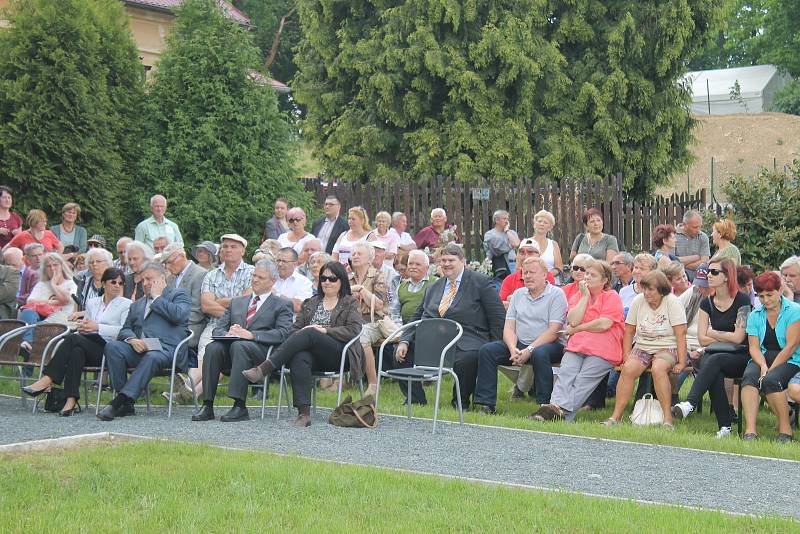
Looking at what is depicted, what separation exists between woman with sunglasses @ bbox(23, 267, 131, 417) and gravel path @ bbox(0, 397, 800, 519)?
415 mm

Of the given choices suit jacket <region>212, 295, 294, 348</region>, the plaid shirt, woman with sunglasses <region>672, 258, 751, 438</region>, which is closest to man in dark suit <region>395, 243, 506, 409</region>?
suit jacket <region>212, 295, 294, 348</region>

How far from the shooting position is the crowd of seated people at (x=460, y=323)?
10.2 meters

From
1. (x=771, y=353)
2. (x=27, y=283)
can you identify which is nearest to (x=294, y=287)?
(x=27, y=283)

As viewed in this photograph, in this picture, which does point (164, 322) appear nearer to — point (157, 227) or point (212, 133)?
point (157, 227)

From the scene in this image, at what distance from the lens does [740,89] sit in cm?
6062

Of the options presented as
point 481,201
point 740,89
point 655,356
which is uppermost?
point 740,89

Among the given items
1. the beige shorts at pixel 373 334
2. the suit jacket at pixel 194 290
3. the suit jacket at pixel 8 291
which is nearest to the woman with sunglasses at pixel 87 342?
the suit jacket at pixel 194 290

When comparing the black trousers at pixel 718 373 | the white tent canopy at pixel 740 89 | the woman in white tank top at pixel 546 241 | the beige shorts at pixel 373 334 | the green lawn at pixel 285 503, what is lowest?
the green lawn at pixel 285 503

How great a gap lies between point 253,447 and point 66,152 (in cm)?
929

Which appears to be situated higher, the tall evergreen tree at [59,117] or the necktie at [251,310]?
the tall evergreen tree at [59,117]

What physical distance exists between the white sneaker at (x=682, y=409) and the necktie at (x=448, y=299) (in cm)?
237

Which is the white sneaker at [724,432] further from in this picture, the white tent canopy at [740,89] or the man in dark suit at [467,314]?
the white tent canopy at [740,89]

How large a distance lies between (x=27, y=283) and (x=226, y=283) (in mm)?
3423

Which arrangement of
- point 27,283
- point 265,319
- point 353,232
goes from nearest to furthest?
point 265,319
point 27,283
point 353,232
